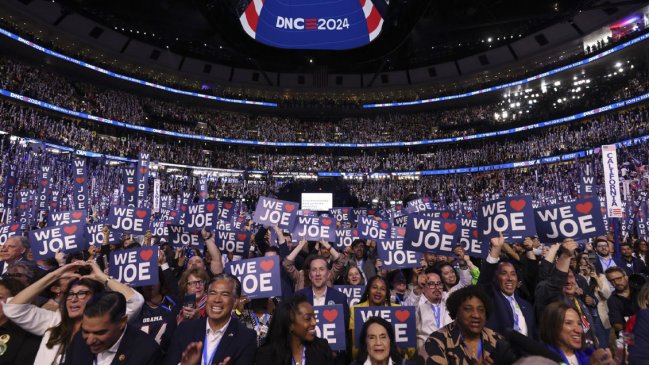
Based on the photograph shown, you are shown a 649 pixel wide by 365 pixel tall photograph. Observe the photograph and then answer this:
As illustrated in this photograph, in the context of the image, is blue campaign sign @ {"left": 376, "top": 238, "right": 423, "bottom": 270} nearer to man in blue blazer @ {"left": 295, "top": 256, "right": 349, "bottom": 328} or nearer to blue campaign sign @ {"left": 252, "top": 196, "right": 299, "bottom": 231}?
man in blue blazer @ {"left": 295, "top": 256, "right": 349, "bottom": 328}

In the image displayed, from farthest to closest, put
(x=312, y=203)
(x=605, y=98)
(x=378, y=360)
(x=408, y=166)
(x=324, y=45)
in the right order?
(x=408, y=166) → (x=312, y=203) → (x=605, y=98) → (x=324, y=45) → (x=378, y=360)

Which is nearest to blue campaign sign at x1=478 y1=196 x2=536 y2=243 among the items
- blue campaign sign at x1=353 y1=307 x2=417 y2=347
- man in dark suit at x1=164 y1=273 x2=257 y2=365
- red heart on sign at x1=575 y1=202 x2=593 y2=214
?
red heart on sign at x1=575 y1=202 x2=593 y2=214

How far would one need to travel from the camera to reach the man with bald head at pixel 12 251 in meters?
6.26

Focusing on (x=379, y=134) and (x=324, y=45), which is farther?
(x=379, y=134)

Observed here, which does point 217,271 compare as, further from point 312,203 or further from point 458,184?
point 458,184

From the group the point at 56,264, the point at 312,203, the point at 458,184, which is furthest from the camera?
the point at 458,184

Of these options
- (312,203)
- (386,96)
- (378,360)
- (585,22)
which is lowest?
(378,360)

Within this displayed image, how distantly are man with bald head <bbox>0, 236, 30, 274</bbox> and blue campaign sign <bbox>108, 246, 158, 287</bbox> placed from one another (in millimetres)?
1597

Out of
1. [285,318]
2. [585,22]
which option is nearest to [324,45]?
[285,318]

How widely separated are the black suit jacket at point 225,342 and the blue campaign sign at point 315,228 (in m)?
5.70

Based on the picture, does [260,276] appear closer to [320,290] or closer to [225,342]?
[320,290]

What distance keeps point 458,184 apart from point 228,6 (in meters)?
27.3

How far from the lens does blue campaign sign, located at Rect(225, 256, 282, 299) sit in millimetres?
5633

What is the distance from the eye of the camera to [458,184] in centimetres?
3850
